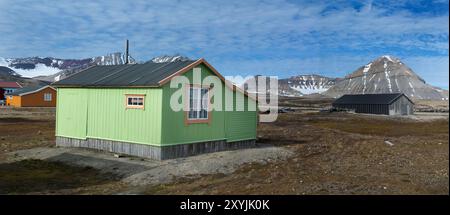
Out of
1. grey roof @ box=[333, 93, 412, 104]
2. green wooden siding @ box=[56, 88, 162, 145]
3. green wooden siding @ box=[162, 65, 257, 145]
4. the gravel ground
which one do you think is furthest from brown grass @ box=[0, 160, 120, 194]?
grey roof @ box=[333, 93, 412, 104]

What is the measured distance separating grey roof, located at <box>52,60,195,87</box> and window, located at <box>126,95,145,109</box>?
0.62m

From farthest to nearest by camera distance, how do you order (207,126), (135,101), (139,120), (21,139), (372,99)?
1. (372,99)
2. (21,139)
3. (207,126)
4. (135,101)
5. (139,120)

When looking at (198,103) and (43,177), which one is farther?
(198,103)

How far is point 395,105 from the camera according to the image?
76.6 metres

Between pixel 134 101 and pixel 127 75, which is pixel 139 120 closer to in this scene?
pixel 134 101

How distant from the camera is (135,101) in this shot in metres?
19.4

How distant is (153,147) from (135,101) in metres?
2.48

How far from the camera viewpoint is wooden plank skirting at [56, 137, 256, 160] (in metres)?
18.7

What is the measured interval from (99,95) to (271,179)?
11.0 metres

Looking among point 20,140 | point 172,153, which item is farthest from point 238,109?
point 20,140

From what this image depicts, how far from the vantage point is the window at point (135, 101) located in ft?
62.7

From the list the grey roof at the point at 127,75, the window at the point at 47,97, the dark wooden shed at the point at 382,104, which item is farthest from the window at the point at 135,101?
the dark wooden shed at the point at 382,104

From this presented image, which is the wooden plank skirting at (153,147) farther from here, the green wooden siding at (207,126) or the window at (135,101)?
the window at (135,101)

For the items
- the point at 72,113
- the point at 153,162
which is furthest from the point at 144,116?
the point at 72,113
